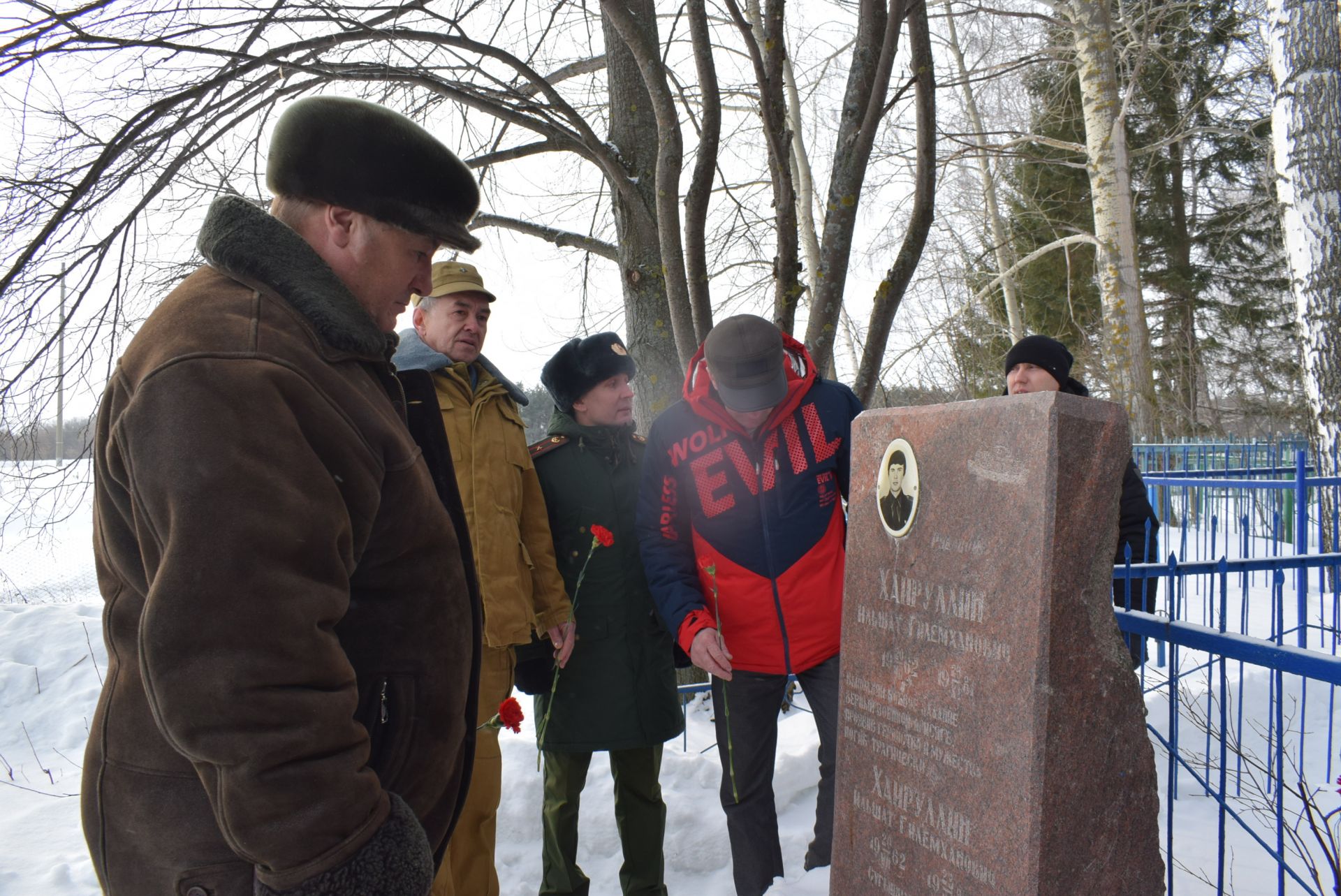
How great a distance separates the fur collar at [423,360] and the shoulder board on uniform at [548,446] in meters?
0.21

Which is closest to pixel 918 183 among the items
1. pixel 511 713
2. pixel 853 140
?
pixel 853 140

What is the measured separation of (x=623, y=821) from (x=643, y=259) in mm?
3064

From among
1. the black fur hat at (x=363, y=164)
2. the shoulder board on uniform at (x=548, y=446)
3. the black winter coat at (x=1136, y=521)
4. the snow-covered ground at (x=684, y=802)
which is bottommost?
the snow-covered ground at (x=684, y=802)

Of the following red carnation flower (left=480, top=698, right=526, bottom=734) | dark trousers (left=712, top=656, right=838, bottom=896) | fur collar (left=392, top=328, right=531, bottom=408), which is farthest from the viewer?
dark trousers (left=712, top=656, right=838, bottom=896)

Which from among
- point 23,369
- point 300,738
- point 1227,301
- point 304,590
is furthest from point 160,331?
point 1227,301

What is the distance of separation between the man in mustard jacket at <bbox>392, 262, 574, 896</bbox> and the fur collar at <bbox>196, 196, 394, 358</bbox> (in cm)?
128

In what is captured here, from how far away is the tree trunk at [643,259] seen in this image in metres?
4.75

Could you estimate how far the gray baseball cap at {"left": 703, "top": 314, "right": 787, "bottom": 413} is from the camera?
2570 millimetres

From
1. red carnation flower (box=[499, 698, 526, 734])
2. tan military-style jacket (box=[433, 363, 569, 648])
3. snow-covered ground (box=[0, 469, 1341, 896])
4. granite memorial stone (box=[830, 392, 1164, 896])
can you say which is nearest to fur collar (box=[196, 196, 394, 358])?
tan military-style jacket (box=[433, 363, 569, 648])

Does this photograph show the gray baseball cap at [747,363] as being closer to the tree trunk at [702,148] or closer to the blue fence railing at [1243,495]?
the tree trunk at [702,148]

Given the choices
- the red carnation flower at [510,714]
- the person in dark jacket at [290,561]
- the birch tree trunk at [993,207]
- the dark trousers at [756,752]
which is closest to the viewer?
the person in dark jacket at [290,561]

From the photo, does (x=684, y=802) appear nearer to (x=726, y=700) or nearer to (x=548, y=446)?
(x=726, y=700)

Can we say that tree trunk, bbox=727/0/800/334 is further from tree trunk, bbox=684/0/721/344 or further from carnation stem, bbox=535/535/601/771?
carnation stem, bbox=535/535/601/771

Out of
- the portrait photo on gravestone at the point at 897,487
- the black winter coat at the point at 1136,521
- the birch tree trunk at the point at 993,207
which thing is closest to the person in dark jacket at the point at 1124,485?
the black winter coat at the point at 1136,521
